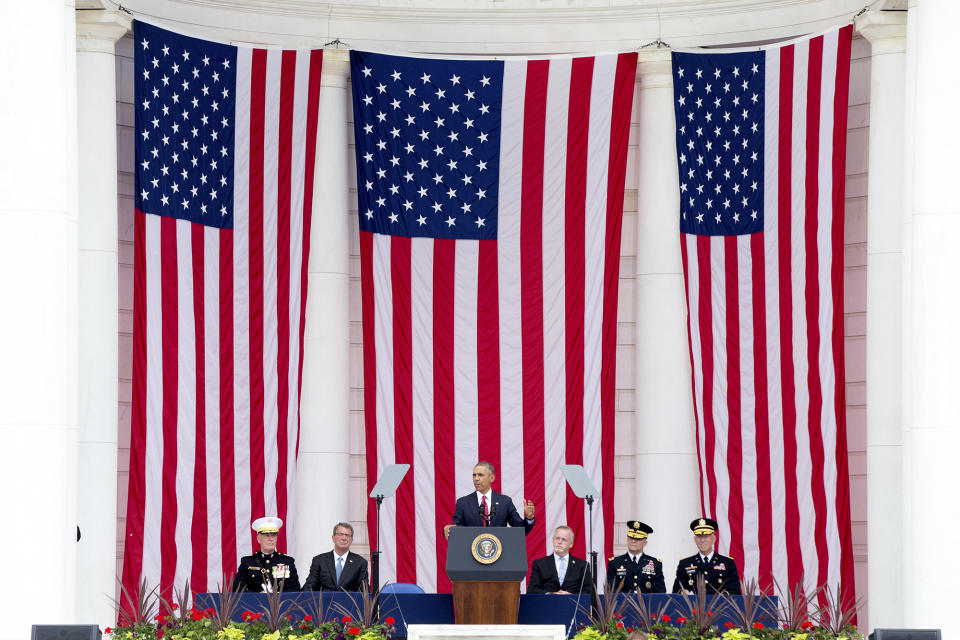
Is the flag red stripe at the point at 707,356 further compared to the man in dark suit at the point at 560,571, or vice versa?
the flag red stripe at the point at 707,356

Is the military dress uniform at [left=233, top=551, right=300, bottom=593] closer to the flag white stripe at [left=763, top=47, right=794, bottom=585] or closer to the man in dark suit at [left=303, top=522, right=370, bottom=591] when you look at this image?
the man in dark suit at [left=303, top=522, right=370, bottom=591]

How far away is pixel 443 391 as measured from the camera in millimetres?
22109

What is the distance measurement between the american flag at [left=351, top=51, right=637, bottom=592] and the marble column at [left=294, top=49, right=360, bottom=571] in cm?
41

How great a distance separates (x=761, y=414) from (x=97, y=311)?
9.73 m

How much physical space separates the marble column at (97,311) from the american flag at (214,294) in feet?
1.59

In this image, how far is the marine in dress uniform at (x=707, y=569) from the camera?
17.2 metres

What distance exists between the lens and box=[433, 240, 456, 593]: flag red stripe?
71.4 feet

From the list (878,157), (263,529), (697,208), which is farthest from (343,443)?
(878,157)

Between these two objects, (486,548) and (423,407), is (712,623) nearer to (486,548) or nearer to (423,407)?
(486,548)

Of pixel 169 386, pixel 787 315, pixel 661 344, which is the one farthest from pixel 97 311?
pixel 787 315

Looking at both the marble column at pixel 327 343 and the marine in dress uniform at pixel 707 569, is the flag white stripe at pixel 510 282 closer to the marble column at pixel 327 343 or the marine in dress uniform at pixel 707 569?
the marble column at pixel 327 343

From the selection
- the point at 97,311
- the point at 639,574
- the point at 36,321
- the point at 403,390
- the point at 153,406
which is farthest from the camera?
the point at 403,390

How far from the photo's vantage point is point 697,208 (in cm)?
2205

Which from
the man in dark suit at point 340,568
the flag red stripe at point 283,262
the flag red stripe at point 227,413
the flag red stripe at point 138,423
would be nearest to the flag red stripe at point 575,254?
the flag red stripe at point 283,262
